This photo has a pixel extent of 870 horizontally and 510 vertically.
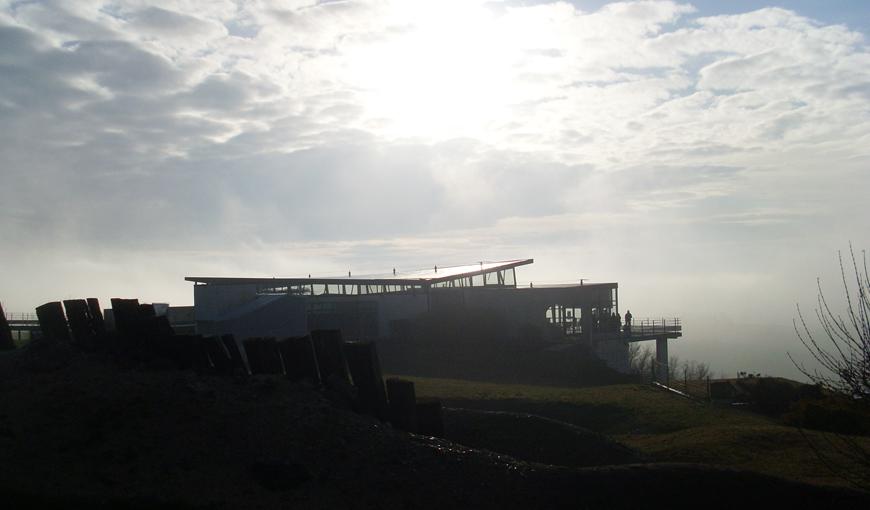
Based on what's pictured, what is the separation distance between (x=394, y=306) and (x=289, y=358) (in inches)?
1259

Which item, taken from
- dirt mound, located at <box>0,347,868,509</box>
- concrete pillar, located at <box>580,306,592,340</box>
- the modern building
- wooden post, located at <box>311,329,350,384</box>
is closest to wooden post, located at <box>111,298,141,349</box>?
dirt mound, located at <box>0,347,868,509</box>

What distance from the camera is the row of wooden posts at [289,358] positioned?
562 inches

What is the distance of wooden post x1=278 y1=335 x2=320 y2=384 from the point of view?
1478cm

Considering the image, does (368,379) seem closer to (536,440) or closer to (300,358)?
(300,358)

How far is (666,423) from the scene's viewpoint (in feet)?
72.0

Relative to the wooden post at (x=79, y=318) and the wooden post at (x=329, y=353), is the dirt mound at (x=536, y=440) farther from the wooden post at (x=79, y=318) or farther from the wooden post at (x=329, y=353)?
the wooden post at (x=79, y=318)

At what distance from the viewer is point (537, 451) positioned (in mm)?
15109

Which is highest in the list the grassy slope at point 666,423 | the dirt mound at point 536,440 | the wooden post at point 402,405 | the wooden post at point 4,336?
the wooden post at point 4,336

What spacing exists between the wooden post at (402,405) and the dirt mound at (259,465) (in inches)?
37.3

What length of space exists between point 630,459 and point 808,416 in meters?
8.87

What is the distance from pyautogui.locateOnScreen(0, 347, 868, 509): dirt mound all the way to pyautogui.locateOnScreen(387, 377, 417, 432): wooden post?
0.95m

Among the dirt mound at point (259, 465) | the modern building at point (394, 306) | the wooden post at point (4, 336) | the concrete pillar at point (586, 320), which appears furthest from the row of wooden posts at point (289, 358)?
the concrete pillar at point (586, 320)

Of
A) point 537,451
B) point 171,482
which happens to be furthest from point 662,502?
point 171,482

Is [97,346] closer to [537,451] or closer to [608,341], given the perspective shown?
[537,451]
